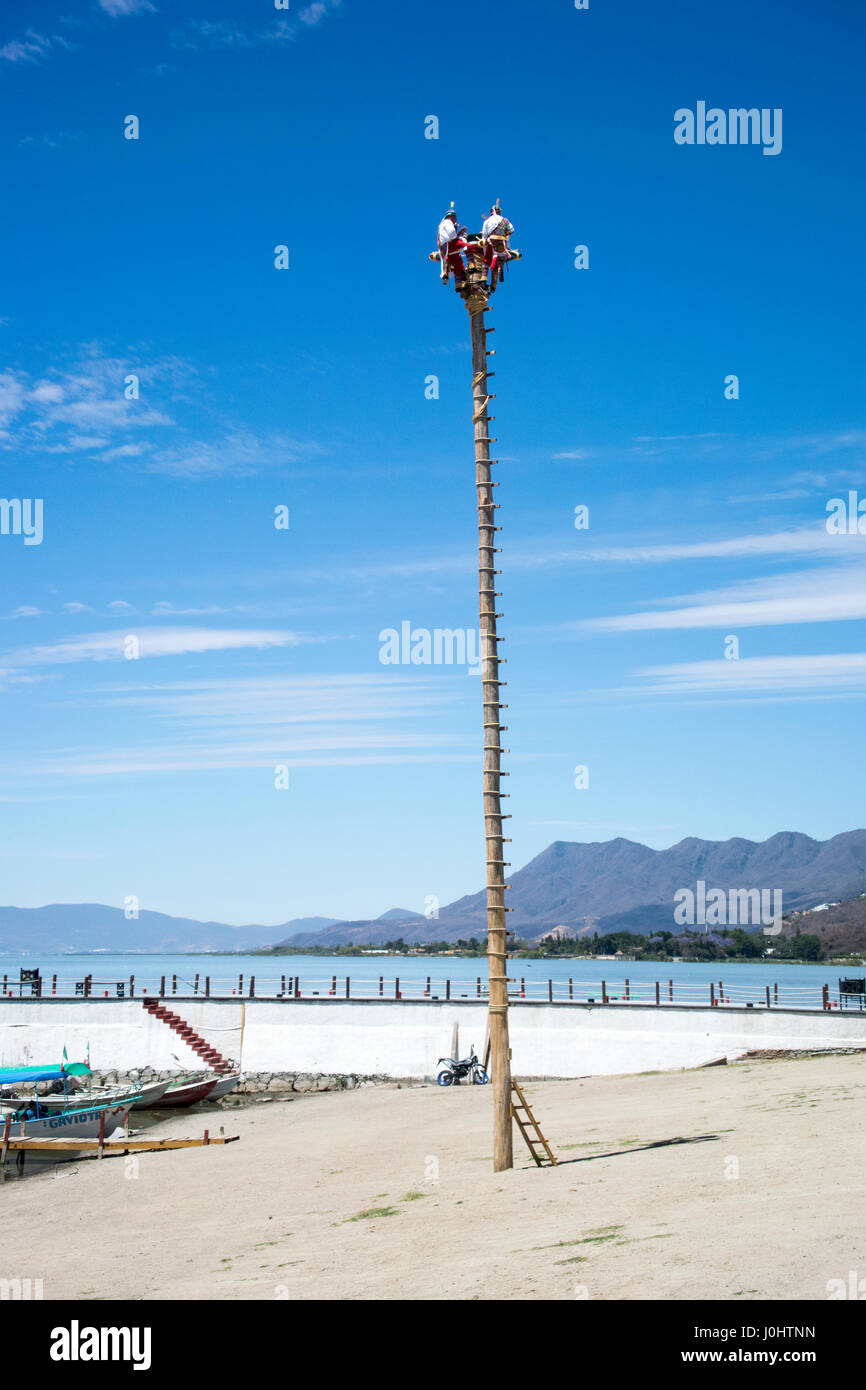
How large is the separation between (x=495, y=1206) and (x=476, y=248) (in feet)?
53.5

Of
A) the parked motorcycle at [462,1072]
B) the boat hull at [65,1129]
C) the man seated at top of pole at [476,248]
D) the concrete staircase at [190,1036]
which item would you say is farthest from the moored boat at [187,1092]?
the man seated at top of pole at [476,248]

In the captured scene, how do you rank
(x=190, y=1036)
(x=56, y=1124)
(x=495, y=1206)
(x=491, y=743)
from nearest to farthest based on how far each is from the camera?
1. (x=495, y=1206)
2. (x=491, y=743)
3. (x=56, y=1124)
4. (x=190, y=1036)

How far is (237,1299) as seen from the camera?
12.4m

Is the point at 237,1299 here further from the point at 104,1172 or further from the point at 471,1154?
the point at 104,1172

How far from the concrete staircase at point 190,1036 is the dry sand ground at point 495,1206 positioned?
37.3 feet

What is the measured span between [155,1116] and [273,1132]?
8040mm

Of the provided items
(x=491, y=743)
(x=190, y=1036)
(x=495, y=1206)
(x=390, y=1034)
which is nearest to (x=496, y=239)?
(x=491, y=743)

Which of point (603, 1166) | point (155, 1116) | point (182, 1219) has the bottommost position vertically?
point (155, 1116)

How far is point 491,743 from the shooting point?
762 inches

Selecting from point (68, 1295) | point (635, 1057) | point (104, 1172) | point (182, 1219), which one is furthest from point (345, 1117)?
point (68, 1295)

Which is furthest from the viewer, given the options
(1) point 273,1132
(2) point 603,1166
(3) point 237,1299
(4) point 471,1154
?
(1) point 273,1132

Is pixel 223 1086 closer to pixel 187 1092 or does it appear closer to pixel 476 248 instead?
pixel 187 1092

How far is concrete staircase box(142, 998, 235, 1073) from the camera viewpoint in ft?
141

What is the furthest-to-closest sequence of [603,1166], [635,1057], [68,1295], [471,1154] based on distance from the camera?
[635,1057] → [471,1154] → [603,1166] → [68,1295]
